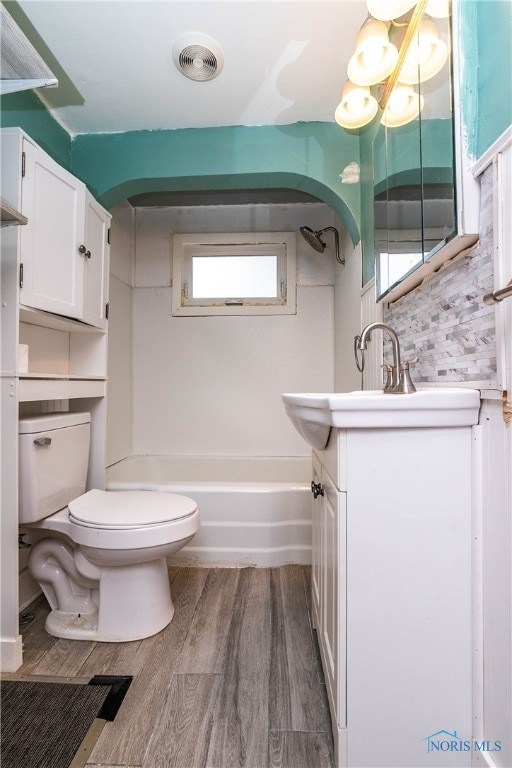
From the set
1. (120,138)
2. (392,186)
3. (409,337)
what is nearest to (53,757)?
(409,337)

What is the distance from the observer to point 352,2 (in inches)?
53.1

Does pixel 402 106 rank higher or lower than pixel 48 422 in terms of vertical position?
higher

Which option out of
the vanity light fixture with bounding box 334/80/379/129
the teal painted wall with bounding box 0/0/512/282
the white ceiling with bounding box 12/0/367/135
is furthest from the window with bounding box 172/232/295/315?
the vanity light fixture with bounding box 334/80/379/129

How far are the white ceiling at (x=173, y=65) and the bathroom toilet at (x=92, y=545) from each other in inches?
59.9

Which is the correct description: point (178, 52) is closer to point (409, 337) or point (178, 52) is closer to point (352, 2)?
point (352, 2)

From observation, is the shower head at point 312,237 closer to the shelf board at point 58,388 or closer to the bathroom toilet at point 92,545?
the shelf board at point 58,388

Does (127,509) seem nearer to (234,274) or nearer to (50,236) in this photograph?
(50,236)

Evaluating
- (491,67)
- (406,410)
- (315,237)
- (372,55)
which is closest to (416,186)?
(491,67)

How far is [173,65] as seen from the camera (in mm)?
1596

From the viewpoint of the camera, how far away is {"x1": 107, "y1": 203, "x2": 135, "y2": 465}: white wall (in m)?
2.59

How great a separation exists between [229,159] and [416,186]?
1145 mm

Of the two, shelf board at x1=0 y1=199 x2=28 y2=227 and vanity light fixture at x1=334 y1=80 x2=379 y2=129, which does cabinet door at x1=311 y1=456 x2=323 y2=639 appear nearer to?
shelf board at x1=0 y1=199 x2=28 y2=227

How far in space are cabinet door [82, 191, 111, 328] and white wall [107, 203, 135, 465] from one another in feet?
2.19

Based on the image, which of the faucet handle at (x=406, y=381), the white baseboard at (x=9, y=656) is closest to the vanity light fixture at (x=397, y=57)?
the faucet handle at (x=406, y=381)
